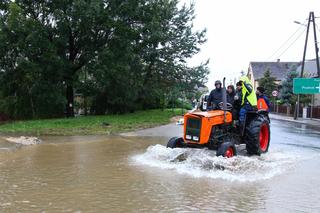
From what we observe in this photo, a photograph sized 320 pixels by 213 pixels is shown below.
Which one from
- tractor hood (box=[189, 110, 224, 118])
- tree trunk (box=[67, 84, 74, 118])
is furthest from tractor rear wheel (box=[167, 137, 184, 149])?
tree trunk (box=[67, 84, 74, 118])

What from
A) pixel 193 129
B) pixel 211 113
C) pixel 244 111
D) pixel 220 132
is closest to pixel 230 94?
pixel 244 111

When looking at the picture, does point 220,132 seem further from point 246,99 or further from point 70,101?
point 70,101

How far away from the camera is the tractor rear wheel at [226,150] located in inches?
373

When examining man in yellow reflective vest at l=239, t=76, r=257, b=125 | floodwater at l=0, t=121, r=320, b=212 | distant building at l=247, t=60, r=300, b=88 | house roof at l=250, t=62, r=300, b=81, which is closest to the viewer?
floodwater at l=0, t=121, r=320, b=212

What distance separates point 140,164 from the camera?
33.7 ft

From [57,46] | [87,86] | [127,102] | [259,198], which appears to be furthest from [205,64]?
[259,198]

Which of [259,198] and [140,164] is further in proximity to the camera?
[140,164]

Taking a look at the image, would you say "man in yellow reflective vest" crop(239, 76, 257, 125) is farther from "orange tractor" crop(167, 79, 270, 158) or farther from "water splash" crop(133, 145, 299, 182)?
"water splash" crop(133, 145, 299, 182)

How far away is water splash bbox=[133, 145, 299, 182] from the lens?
892 cm

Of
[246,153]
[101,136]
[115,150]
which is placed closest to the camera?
[246,153]

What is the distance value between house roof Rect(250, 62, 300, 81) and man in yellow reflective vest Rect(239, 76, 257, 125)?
258 feet

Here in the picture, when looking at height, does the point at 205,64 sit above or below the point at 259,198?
above

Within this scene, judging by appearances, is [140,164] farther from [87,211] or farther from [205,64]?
[205,64]

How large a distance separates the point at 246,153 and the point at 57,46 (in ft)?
63.9
